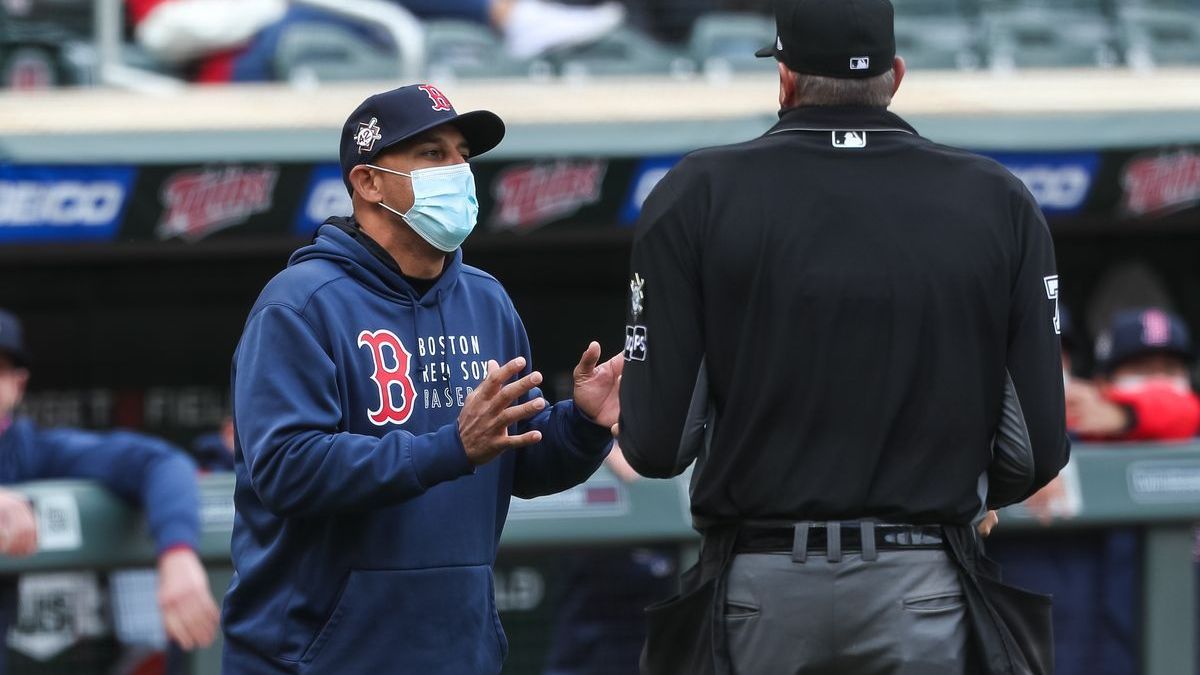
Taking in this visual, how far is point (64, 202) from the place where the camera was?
6379 mm

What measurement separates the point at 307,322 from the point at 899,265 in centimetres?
87

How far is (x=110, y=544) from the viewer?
3.88 metres

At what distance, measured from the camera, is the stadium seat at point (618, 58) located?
26.6 feet

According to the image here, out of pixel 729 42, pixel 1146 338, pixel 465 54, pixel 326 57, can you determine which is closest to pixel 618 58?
pixel 729 42

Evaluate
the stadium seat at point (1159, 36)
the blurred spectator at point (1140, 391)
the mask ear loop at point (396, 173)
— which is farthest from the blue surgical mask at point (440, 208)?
the stadium seat at point (1159, 36)

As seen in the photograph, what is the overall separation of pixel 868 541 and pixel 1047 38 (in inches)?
273

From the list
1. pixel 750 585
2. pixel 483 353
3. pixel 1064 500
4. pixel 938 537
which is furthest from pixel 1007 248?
pixel 1064 500

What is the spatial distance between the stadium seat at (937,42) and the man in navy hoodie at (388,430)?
5.67 metres

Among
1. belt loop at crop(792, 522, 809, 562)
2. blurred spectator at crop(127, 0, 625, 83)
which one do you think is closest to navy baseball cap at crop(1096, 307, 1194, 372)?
belt loop at crop(792, 522, 809, 562)

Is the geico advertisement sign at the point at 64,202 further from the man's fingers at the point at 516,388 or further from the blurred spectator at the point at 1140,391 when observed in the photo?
the man's fingers at the point at 516,388

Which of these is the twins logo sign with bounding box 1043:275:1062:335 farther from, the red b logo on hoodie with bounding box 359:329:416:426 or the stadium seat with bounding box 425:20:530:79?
the stadium seat with bounding box 425:20:530:79

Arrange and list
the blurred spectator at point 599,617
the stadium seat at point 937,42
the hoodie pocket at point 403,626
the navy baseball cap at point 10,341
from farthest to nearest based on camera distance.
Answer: the stadium seat at point 937,42 < the navy baseball cap at point 10,341 < the blurred spectator at point 599,617 < the hoodie pocket at point 403,626

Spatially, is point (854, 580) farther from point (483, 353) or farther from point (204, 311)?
point (204, 311)

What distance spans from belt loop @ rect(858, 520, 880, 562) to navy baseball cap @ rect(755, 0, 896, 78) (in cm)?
64
